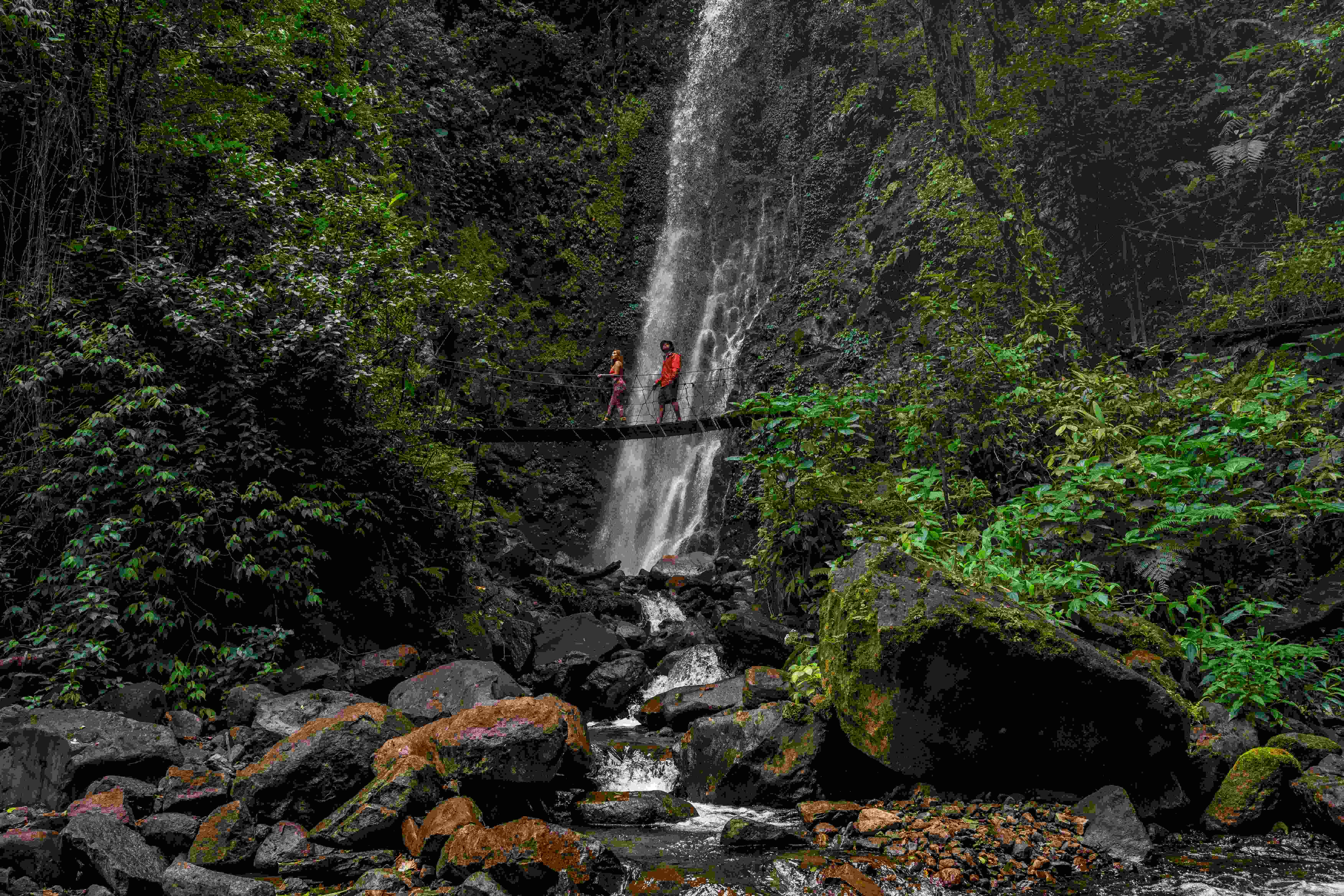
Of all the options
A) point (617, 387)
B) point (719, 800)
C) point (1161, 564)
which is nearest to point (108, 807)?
point (719, 800)

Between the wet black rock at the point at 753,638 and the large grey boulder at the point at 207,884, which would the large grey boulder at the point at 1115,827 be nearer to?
the wet black rock at the point at 753,638

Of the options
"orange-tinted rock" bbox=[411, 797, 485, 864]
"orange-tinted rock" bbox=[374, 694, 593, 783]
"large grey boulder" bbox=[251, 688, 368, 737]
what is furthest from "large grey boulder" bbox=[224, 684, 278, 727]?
"orange-tinted rock" bbox=[411, 797, 485, 864]

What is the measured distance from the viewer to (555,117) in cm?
1697

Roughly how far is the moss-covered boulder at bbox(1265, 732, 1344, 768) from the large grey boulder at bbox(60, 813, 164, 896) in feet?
A: 15.9

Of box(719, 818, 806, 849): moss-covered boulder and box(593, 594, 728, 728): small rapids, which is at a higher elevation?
box(719, 818, 806, 849): moss-covered boulder

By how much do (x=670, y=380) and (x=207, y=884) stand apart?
9.12 metres

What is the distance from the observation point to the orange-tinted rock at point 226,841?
3039 millimetres

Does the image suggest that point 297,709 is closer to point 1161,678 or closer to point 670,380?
point 1161,678

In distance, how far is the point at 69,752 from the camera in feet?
11.2

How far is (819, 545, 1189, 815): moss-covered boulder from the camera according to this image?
3.21 metres

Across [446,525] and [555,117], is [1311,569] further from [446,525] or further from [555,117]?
[555,117]

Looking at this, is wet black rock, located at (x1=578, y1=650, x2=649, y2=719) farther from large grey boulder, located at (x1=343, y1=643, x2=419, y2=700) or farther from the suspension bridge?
the suspension bridge

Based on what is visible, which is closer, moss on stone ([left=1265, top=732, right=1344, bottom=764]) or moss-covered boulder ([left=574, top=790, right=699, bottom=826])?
moss on stone ([left=1265, top=732, right=1344, bottom=764])

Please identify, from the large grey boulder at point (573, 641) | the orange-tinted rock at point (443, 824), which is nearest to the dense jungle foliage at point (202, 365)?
the large grey boulder at point (573, 641)
